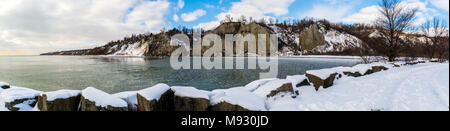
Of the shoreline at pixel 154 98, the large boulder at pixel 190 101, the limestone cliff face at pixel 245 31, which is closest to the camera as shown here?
the shoreline at pixel 154 98

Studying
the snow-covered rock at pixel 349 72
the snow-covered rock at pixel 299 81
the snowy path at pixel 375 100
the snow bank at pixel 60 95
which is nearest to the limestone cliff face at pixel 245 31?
the snow-covered rock at pixel 349 72

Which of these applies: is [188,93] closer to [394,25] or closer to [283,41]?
[394,25]

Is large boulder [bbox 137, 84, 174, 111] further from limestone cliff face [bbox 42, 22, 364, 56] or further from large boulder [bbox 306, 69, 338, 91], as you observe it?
limestone cliff face [bbox 42, 22, 364, 56]

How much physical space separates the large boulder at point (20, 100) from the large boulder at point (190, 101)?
373 cm

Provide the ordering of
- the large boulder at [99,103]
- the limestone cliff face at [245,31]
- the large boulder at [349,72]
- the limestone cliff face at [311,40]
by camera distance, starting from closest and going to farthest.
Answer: the large boulder at [99,103] → the large boulder at [349,72] → the limestone cliff face at [245,31] → the limestone cliff face at [311,40]

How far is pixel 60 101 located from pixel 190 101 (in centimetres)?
293

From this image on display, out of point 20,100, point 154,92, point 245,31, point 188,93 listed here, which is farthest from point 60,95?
point 245,31

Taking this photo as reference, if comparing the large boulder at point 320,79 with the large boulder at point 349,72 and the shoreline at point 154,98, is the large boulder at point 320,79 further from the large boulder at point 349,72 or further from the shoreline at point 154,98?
the large boulder at point 349,72

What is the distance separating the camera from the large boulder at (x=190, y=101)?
4.44 m

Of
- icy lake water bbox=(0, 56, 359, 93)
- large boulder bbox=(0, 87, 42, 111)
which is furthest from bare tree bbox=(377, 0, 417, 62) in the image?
large boulder bbox=(0, 87, 42, 111)

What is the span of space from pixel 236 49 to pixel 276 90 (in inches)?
3276

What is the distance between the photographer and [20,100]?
15.1ft
